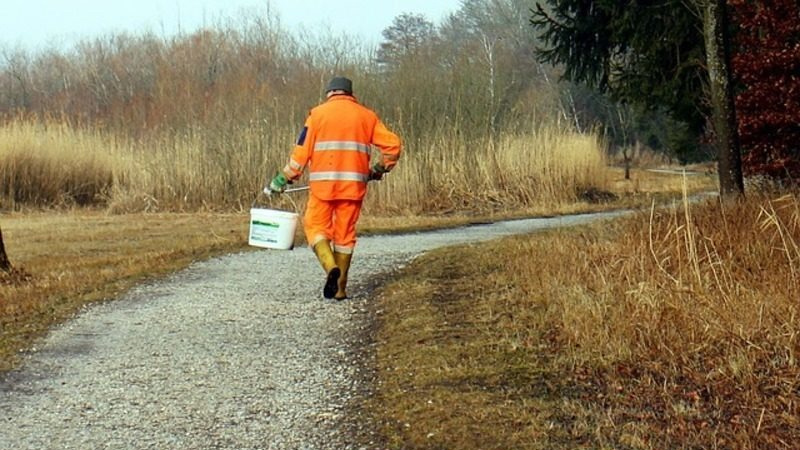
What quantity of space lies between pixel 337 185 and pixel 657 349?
3.77m

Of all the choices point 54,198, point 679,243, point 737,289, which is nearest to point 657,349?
point 737,289

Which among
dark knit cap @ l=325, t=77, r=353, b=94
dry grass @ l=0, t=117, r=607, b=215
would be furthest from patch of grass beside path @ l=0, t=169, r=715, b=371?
dark knit cap @ l=325, t=77, r=353, b=94

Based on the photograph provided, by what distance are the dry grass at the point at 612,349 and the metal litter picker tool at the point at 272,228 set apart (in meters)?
1.08

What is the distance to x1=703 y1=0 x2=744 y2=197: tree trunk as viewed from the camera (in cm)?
1141

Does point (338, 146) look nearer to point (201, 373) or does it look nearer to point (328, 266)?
point (328, 266)

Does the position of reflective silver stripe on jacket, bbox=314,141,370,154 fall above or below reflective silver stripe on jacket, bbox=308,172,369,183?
above

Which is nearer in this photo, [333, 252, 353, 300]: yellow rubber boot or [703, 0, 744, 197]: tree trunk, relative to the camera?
[333, 252, 353, 300]: yellow rubber boot

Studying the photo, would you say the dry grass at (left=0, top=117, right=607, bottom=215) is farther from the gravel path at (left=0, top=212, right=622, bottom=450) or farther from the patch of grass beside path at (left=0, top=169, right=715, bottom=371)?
the gravel path at (left=0, top=212, right=622, bottom=450)

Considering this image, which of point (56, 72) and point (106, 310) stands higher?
point (56, 72)

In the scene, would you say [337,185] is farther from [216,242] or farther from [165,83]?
[165,83]

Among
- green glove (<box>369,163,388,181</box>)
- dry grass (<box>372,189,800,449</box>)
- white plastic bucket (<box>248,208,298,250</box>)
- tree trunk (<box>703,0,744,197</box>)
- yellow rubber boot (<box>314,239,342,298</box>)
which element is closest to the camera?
dry grass (<box>372,189,800,449</box>)

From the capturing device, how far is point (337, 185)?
31.4 feet

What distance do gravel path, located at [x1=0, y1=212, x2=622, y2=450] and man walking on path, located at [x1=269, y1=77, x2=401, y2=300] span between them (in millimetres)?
426

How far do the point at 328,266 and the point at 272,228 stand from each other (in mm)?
950
